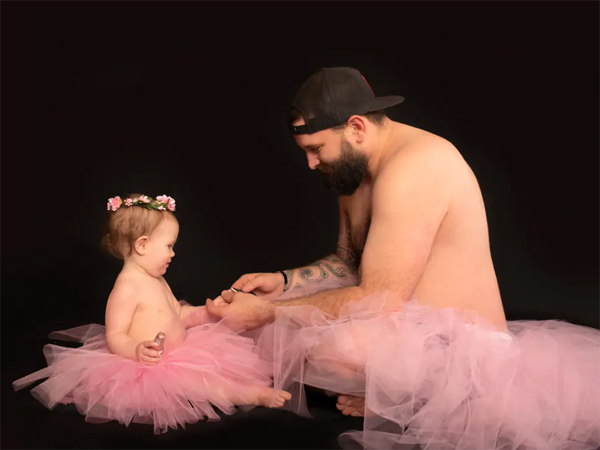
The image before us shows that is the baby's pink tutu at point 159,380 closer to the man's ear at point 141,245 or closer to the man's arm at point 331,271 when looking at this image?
the man's ear at point 141,245

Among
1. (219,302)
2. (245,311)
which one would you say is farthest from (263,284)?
(245,311)

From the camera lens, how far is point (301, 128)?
4121mm

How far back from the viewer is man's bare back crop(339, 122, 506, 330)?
396cm

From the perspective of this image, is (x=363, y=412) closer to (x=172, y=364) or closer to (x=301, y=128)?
(x=172, y=364)

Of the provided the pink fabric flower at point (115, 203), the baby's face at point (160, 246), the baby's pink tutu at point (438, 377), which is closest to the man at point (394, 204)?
the baby's pink tutu at point (438, 377)

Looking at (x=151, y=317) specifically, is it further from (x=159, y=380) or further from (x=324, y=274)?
(x=324, y=274)

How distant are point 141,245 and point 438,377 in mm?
1419

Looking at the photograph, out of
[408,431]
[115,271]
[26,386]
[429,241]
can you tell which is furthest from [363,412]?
[115,271]

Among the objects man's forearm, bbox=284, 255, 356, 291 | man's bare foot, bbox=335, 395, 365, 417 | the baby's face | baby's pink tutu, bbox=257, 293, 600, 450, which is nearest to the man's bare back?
baby's pink tutu, bbox=257, 293, 600, 450

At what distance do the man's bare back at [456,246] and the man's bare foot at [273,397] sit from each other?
0.65 metres

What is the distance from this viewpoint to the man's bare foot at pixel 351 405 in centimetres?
387

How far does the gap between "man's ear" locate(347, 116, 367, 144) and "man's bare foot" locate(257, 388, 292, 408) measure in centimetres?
120

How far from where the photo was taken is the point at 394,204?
3.82 m

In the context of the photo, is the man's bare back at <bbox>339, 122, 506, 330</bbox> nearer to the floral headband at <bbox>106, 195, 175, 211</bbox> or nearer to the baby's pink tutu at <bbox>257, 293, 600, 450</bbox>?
the baby's pink tutu at <bbox>257, 293, 600, 450</bbox>
